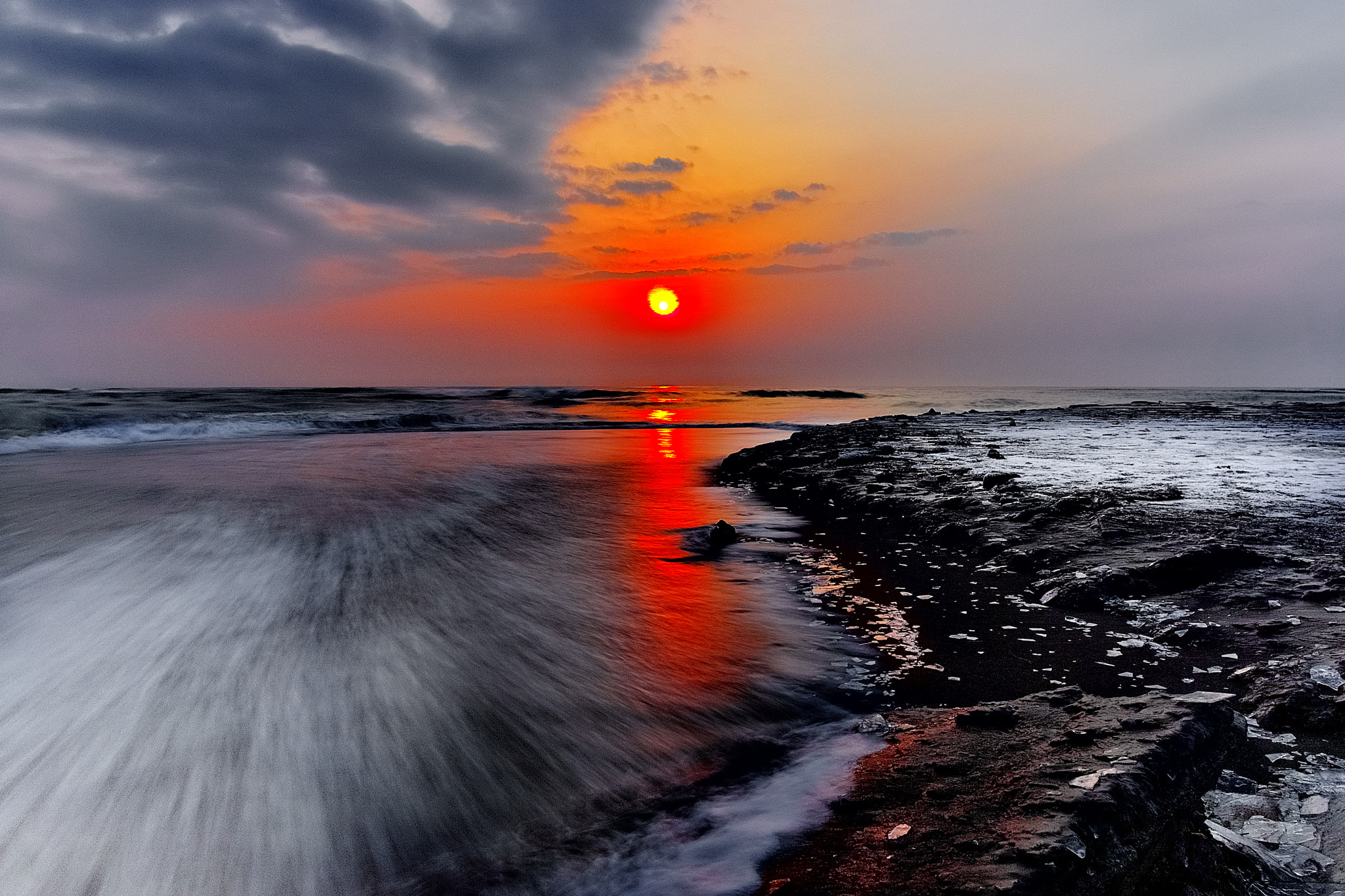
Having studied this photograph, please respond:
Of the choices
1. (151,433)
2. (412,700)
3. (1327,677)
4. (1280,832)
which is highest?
(151,433)

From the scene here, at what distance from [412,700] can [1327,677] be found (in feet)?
14.7

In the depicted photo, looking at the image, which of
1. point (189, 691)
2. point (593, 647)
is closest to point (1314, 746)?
point (593, 647)

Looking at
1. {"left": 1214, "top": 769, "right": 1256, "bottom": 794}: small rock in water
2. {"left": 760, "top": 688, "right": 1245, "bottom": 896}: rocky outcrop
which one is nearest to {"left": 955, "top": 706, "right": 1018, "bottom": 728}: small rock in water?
{"left": 760, "top": 688, "right": 1245, "bottom": 896}: rocky outcrop

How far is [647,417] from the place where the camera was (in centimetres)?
3525

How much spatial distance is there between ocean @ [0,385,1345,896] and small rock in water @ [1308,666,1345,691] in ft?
6.36

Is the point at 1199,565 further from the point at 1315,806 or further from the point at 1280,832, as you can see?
the point at 1280,832

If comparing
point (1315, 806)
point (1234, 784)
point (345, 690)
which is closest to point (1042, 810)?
point (1234, 784)

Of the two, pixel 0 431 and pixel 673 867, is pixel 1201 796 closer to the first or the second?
pixel 673 867

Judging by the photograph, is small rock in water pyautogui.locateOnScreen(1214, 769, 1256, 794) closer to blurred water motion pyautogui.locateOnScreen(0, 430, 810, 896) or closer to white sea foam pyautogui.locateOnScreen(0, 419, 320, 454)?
blurred water motion pyautogui.locateOnScreen(0, 430, 810, 896)

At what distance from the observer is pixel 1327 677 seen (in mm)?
3143

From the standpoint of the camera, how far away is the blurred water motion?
282 centimetres

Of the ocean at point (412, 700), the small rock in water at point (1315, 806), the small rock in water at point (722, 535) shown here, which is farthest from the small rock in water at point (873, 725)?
the small rock in water at point (722, 535)

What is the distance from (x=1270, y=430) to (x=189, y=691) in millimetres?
21262

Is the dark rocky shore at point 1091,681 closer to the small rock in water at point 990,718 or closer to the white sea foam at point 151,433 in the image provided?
the small rock in water at point 990,718
